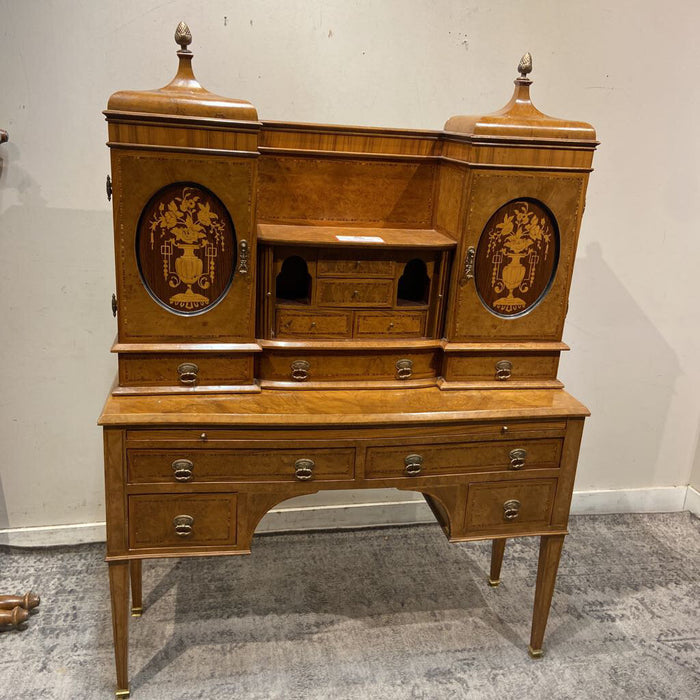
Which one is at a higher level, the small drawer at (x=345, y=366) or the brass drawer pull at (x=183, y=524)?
the small drawer at (x=345, y=366)

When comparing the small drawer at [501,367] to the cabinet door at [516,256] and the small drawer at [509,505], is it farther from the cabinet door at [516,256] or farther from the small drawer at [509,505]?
the small drawer at [509,505]

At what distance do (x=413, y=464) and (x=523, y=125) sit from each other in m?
1.14

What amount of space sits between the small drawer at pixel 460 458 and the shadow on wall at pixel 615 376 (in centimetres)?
107

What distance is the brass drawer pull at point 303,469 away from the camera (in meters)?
2.21

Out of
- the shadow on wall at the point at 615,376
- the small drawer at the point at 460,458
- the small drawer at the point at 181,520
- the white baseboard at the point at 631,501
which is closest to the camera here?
the small drawer at the point at 181,520

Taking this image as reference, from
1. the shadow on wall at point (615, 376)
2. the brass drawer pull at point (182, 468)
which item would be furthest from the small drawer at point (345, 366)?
the shadow on wall at point (615, 376)

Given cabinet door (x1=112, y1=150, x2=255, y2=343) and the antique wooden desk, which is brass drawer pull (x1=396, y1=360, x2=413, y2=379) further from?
cabinet door (x1=112, y1=150, x2=255, y2=343)

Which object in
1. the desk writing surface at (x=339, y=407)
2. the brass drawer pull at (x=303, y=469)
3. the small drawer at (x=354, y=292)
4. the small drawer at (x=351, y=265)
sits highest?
the small drawer at (x=351, y=265)

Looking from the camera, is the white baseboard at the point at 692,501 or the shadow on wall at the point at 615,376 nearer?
the shadow on wall at the point at 615,376

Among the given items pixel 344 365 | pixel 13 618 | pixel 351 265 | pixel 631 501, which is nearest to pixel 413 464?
pixel 344 365

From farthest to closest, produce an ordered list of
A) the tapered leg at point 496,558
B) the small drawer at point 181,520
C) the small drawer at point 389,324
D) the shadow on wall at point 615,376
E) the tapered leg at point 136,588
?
the shadow on wall at point 615,376, the tapered leg at point 496,558, the tapered leg at point 136,588, the small drawer at point 389,324, the small drawer at point 181,520

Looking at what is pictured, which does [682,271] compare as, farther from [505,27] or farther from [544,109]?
[505,27]

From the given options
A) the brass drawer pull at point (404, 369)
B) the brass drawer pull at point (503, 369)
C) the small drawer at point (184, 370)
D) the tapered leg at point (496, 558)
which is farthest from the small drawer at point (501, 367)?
the tapered leg at point (496, 558)

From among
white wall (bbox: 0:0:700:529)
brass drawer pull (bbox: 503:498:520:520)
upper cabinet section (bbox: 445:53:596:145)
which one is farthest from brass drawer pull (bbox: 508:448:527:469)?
white wall (bbox: 0:0:700:529)
